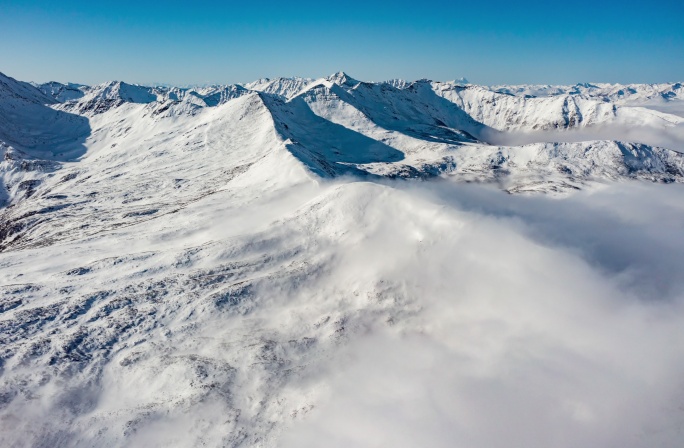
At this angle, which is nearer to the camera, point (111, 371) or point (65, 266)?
point (111, 371)

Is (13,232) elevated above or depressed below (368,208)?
below

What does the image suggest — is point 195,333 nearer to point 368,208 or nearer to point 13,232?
point 368,208

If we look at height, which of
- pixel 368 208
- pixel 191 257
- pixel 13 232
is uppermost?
pixel 368 208

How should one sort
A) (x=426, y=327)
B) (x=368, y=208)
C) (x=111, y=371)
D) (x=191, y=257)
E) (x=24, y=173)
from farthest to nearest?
(x=24, y=173) → (x=368, y=208) → (x=191, y=257) → (x=426, y=327) → (x=111, y=371)

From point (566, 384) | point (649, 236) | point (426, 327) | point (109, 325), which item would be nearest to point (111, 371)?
point (109, 325)

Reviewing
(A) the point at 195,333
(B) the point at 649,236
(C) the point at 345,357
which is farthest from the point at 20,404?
(B) the point at 649,236

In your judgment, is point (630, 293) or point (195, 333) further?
point (630, 293)

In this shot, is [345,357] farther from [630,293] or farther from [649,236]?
[649,236]

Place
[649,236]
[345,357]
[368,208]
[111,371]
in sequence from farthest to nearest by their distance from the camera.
Answer: 1. [649,236]
2. [368,208]
3. [345,357]
4. [111,371]

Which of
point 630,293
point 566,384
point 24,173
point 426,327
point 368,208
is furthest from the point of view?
point 24,173

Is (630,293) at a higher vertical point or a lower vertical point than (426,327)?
higher
